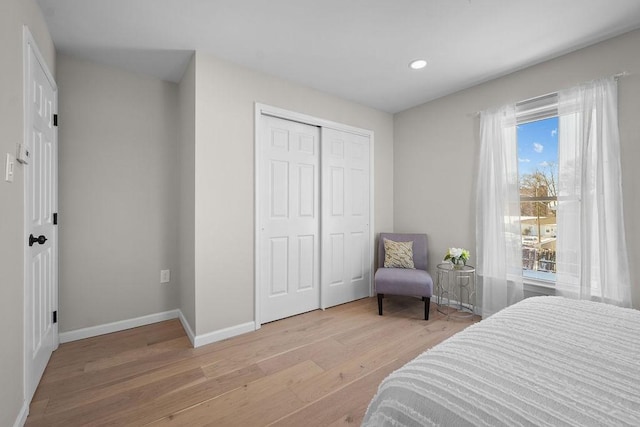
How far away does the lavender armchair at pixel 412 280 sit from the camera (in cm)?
280

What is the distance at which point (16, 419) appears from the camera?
4.51 ft

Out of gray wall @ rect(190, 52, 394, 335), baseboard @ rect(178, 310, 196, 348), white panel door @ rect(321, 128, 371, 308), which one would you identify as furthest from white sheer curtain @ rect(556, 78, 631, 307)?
baseboard @ rect(178, 310, 196, 348)

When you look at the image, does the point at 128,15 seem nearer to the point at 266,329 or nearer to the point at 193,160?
the point at 193,160

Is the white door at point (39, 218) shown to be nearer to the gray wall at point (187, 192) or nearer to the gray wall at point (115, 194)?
the gray wall at point (115, 194)

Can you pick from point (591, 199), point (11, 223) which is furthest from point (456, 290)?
point (11, 223)

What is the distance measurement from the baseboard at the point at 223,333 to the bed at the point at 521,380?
1.85 m

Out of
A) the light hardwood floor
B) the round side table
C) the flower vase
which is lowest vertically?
the light hardwood floor

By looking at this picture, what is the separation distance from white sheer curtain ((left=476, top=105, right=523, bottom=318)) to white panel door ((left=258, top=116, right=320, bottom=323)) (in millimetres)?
1761

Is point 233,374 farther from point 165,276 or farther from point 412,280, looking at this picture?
point 412,280

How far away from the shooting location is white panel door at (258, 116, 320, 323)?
273 cm

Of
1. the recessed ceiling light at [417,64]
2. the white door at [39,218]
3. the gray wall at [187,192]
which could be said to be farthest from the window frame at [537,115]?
the white door at [39,218]

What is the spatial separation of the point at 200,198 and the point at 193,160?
1.10 feet

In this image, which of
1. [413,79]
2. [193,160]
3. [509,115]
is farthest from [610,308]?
[193,160]

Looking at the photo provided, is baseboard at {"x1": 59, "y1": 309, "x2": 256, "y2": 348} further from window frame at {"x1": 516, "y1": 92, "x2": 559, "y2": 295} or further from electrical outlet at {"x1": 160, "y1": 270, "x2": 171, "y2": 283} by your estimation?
window frame at {"x1": 516, "y1": 92, "x2": 559, "y2": 295}
